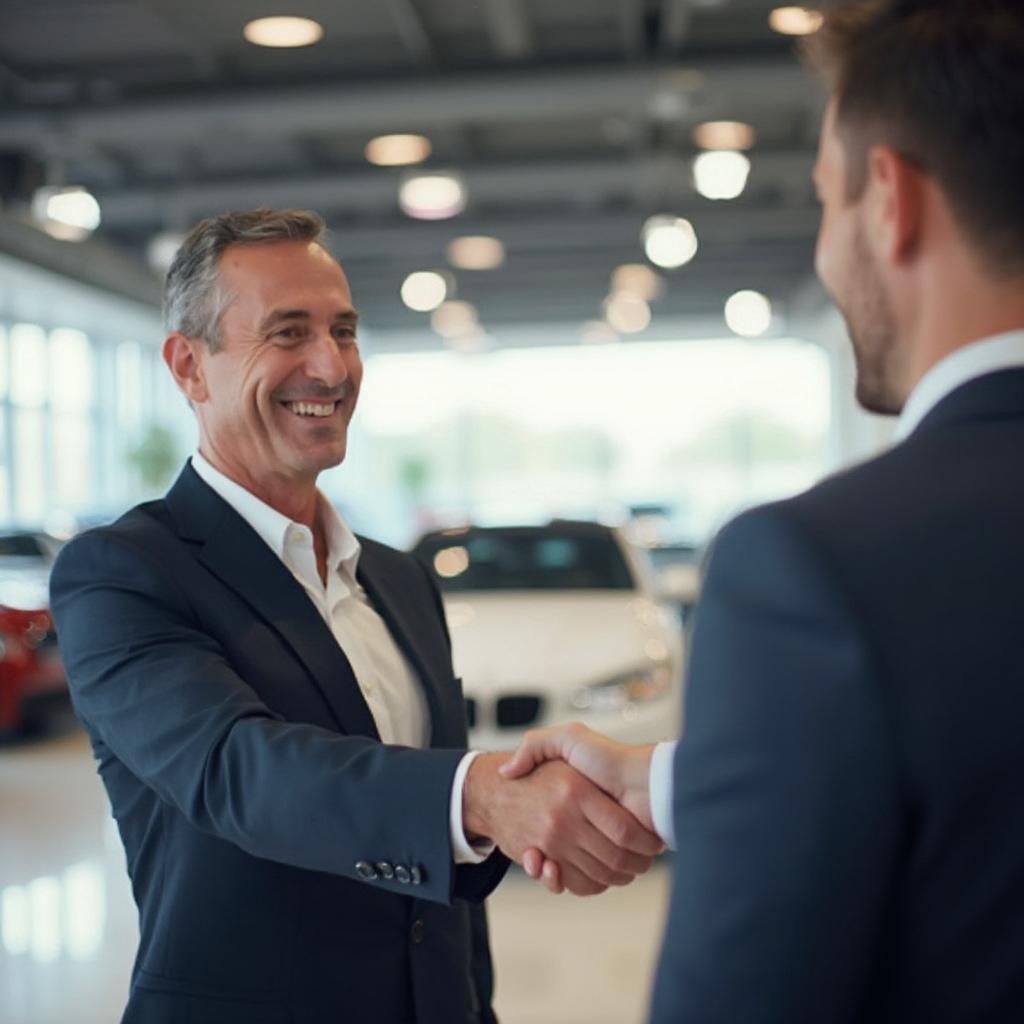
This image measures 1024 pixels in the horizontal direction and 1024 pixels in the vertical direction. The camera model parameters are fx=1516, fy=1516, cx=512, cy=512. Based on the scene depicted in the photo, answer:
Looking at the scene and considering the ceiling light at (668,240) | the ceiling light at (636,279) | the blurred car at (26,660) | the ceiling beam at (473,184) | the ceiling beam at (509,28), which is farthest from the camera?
the ceiling light at (636,279)

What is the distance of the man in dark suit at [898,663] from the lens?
0.91 m

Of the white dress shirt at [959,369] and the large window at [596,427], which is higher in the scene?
the large window at [596,427]

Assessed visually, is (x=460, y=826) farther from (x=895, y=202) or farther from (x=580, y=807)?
(x=895, y=202)

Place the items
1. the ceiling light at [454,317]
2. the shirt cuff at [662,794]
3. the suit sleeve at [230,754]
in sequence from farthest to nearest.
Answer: the ceiling light at [454,317] < the suit sleeve at [230,754] < the shirt cuff at [662,794]

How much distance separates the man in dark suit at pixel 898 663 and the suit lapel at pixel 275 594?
960mm

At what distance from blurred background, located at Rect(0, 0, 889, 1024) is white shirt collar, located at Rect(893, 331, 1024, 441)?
3.82m

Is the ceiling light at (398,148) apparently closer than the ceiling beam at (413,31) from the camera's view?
No

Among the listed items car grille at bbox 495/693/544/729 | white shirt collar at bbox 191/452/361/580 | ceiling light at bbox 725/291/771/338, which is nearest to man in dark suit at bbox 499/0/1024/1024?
white shirt collar at bbox 191/452/361/580

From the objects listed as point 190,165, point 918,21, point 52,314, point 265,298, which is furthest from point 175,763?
point 52,314

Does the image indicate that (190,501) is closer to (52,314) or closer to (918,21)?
(918,21)

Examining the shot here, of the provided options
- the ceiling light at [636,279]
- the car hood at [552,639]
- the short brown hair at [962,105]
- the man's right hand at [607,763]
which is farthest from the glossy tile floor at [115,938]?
the ceiling light at [636,279]

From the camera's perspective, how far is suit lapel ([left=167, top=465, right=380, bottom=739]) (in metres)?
1.90

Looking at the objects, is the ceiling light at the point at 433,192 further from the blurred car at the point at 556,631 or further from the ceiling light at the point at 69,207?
the blurred car at the point at 556,631

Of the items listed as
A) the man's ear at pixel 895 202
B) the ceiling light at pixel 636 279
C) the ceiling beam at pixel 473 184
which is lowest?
the man's ear at pixel 895 202
